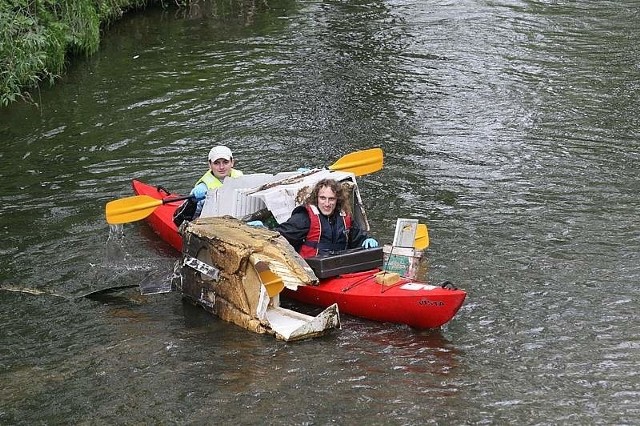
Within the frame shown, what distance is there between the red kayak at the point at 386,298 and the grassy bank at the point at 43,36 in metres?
5.99

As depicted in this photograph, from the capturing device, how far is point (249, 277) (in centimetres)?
780

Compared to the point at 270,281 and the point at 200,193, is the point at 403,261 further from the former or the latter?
the point at 200,193

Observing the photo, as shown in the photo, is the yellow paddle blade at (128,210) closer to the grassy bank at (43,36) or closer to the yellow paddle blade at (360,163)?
the yellow paddle blade at (360,163)

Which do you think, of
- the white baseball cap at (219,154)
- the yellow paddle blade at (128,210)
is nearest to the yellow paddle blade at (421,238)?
the white baseball cap at (219,154)

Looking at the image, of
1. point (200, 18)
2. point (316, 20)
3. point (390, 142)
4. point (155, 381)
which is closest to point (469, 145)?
point (390, 142)

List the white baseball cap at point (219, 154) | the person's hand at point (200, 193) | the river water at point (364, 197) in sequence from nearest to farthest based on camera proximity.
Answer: the river water at point (364, 197) < the person's hand at point (200, 193) < the white baseball cap at point (219, 154)

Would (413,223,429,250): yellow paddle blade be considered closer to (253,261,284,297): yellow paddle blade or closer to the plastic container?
the plastic container

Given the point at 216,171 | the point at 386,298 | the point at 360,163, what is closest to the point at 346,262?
the point at 386,298

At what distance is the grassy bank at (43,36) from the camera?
12844 millimetres

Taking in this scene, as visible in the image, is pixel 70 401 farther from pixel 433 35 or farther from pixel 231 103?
pixel 433 35

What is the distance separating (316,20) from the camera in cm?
1944

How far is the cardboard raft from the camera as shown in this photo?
7.57 meters

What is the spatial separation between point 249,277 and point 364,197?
130 inches

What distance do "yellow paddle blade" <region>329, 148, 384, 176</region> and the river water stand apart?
0.66 m
